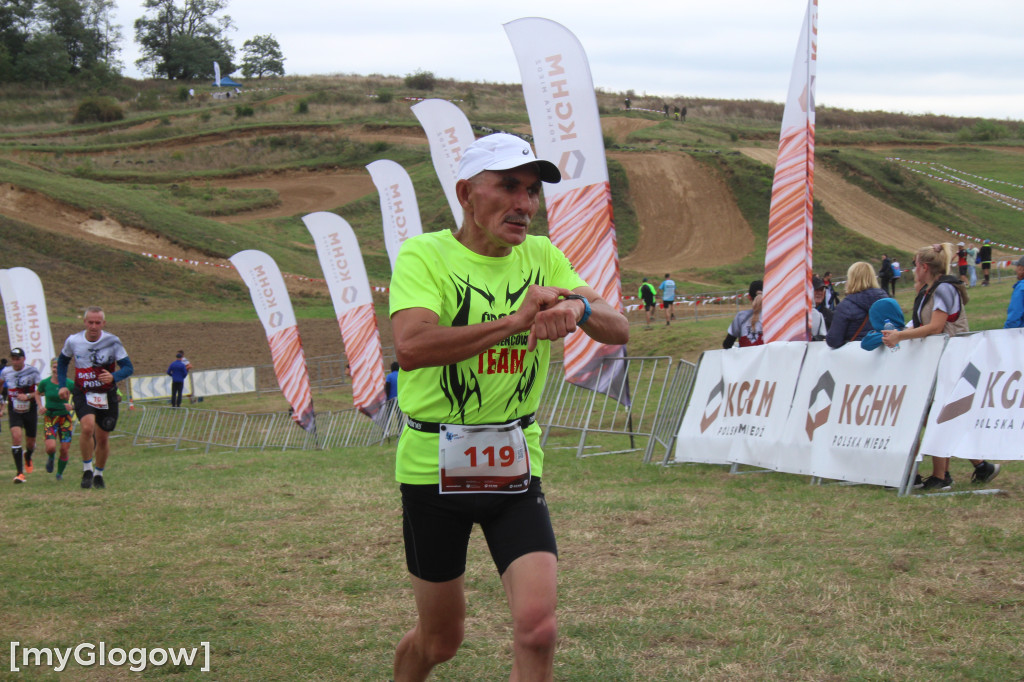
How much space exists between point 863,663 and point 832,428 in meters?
5.04

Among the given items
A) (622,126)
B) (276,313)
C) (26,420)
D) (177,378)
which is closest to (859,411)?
(26,420)

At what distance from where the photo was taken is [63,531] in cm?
Answer: 827

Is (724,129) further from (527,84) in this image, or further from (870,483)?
(870,483)

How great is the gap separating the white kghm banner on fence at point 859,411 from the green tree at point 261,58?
126m

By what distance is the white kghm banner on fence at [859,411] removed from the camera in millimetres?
8133

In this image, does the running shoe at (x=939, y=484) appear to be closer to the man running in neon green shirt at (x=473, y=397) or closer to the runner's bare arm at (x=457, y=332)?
the man running in neon green shirt at (x=473, y=397)

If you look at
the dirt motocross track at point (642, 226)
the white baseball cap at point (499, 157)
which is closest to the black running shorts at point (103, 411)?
the white baseball cap at point (499, 157)

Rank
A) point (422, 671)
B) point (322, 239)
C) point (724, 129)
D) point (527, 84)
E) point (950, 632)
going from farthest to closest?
1. point (724, 129)
2. point (322, 239)
3. point (527, 84)
4. point (950, 632)
5. point (422, 671)

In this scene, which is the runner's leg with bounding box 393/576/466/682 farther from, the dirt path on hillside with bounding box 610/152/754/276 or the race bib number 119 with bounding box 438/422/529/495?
the dirt path on hillside with bounding box 610/152/754/276

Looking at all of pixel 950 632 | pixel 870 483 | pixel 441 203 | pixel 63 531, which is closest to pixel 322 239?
pixel 63 531

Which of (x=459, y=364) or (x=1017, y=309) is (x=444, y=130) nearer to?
(x=1017, y=309)

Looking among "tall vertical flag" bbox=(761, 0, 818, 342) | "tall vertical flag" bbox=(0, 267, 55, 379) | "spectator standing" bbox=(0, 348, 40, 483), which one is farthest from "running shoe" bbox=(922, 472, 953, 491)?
"tall vertical flag" bbox=(0, 267, 55, 379)

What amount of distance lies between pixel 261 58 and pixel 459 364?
133530 mm

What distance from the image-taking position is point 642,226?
52.2 meters
